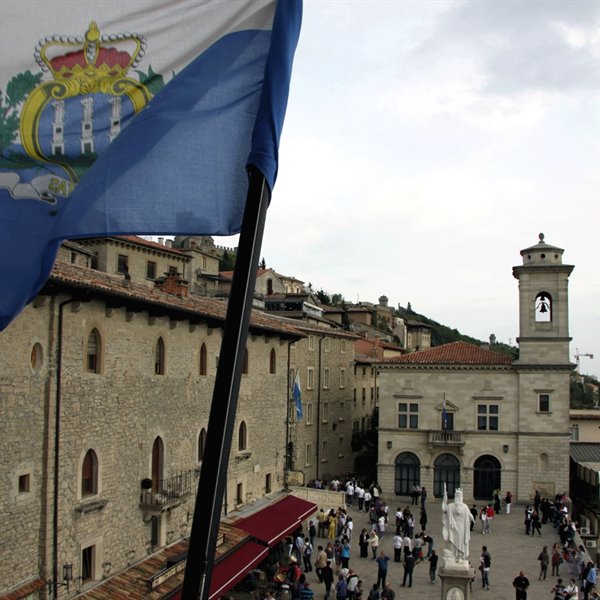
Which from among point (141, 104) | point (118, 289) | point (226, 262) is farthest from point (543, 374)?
point (226, 262)

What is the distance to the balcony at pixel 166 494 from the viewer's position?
2556cm

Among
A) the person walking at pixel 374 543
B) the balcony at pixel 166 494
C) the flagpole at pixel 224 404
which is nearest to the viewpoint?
the flagpole at pixel 224 404

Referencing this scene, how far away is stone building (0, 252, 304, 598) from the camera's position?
762 inches

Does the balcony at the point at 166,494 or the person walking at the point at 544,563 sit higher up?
the balcony at the point at 166,494

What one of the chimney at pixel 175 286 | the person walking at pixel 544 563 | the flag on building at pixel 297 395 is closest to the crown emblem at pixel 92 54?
the chimney at pixel 175 286

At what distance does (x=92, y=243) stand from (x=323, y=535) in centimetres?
2952

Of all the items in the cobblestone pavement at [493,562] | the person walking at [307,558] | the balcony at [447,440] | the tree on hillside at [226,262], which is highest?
the tree on hillside at [226,262]

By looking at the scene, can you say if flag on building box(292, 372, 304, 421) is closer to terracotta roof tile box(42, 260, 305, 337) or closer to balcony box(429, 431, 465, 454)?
terracotta roof tile box(42, 260, 305, 337)

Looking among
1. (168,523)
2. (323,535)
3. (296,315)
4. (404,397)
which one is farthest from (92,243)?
(168,523)

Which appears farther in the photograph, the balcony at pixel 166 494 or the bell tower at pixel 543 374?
the bell tower at pixel 543 374

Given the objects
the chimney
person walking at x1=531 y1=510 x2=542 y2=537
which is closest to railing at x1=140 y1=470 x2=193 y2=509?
the chimney

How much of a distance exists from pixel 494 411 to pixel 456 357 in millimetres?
3805

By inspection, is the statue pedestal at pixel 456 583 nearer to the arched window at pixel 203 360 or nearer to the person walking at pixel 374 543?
the person walking at pixel 374 543

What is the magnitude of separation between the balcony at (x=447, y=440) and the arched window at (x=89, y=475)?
30.5 m
